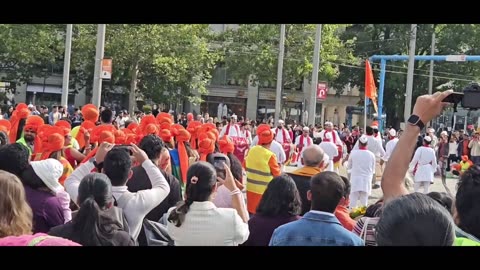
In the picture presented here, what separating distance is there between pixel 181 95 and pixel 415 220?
4425 centimetres

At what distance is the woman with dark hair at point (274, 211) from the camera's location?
14.5ft

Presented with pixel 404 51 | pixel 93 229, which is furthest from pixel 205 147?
pixel 404 51

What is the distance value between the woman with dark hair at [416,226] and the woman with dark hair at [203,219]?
1.68 metres

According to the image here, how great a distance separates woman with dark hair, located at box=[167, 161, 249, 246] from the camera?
420cm

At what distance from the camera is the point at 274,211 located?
446 cm

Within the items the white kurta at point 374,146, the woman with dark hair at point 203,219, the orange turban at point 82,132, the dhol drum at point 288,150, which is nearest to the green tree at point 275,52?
the dhol drum at point 288,150

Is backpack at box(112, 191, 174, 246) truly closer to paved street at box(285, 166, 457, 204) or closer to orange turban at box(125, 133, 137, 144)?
orange turban at box(125, 133, 137, 144)

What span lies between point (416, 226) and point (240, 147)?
50.4ft

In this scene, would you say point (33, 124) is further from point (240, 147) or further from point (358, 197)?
point (240, 147)

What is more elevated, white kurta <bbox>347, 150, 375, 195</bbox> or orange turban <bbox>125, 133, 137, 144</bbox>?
orange turban <bbox>125, 133, 137, 144</bbox>

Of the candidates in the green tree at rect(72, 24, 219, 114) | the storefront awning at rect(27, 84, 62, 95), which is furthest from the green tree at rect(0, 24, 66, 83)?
the storefront awning at rect(27, 84, 62, 95)

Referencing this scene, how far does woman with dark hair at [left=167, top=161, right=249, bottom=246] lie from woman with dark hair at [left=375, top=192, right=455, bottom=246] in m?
1.68
